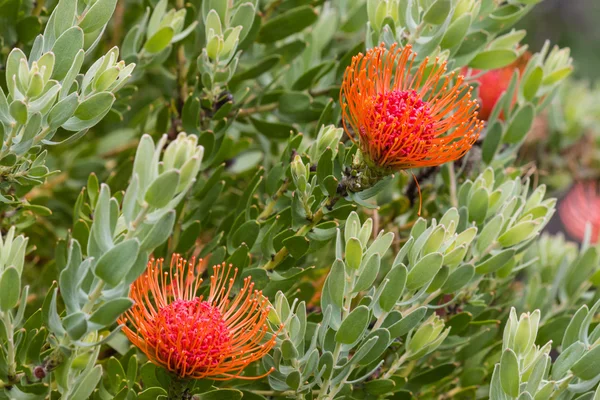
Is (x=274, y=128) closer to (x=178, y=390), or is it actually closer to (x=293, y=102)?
(x=293, y=102)

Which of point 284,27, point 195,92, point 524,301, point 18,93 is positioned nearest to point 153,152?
point 18,93

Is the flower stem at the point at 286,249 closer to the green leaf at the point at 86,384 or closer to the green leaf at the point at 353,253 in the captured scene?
the green leaf at the point at 353,253

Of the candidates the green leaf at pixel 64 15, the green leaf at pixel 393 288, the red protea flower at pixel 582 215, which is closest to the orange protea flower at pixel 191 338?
the green leaf at pixel 393 288

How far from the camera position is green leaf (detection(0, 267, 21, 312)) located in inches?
21.4

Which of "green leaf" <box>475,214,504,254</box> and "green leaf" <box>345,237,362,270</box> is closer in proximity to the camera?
"green leaf" <box>345,237,362,270</box>

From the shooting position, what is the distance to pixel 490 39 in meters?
0.89

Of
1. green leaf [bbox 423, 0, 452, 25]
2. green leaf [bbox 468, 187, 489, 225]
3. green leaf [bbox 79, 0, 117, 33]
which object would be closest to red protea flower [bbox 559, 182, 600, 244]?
green leaf [bbox 468, 187, 489, 225]

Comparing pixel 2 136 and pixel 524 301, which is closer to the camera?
pixel 2 136

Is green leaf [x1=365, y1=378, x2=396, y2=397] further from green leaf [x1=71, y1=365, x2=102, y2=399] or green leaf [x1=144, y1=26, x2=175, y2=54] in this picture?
green leaf [x1=144, y1=26, x2=175, y2=54]

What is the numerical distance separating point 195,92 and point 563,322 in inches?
19.3

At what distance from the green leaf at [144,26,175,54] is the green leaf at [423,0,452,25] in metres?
0.28

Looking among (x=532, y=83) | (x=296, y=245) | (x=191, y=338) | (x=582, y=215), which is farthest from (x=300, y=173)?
(x=582, y=215)

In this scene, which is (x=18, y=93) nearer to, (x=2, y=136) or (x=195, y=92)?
(x=2, y=136)

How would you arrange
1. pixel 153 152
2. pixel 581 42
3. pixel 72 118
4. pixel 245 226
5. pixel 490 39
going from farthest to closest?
pixel 581 42, pixel 490 39, pixel 245 226, pixel 72 118, pixel 153 152
